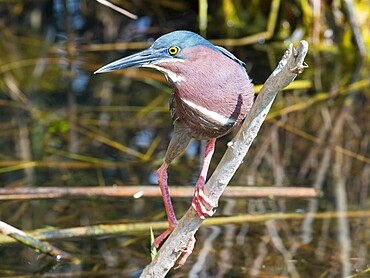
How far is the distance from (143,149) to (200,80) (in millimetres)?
2524

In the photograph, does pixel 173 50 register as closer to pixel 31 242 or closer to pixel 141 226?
pixel 31 242

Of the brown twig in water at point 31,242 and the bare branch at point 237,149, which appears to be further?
the brown twig in water at point 31,242

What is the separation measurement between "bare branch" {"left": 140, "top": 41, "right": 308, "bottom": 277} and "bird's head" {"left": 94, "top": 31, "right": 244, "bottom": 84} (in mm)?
201

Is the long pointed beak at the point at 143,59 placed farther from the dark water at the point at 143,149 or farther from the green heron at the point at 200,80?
the dark water at the point at 143,149

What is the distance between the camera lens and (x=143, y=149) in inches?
178

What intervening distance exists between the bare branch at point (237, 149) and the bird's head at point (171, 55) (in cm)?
20

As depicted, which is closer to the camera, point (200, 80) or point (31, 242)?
point (200, 80)

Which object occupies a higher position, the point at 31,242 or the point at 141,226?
the point at 141,226

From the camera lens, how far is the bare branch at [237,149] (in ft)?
6.09

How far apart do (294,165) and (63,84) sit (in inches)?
75.2

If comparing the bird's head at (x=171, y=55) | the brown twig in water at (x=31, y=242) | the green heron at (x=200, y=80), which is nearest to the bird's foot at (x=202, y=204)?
the green heron at (x=200, y=80)

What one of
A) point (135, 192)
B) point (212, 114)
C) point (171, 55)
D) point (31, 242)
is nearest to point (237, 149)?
point (212, 114)

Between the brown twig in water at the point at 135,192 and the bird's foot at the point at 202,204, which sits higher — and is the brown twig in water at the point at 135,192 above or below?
above

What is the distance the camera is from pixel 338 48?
634 cm
